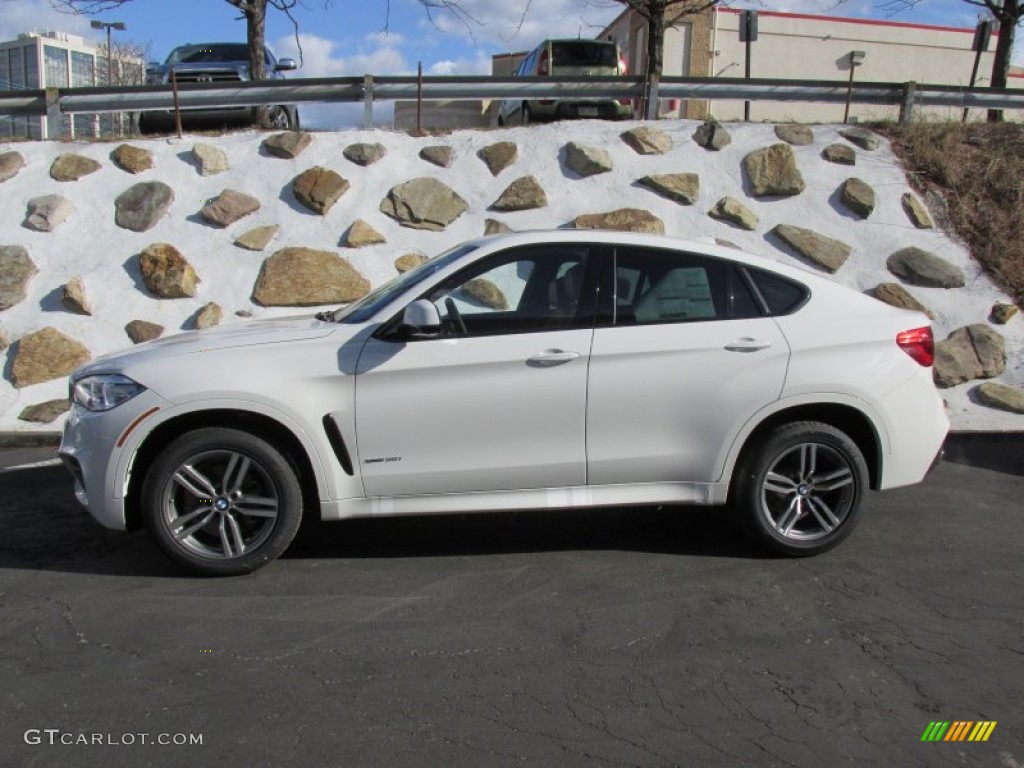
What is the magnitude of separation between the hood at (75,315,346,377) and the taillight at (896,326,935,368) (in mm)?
2873

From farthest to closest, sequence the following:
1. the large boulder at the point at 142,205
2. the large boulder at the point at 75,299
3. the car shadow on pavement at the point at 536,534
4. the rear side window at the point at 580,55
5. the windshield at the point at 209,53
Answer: the rear side window at the point at 580,55 < the windshield at the point at 209,53 < the large boulder at the point at 142,205 < the large boulder at the point at 75,299 < the car shadow on pavement at the point at 536,534

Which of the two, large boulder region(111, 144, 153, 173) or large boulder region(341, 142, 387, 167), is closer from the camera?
large boulder region(111, 144, 153, 173)

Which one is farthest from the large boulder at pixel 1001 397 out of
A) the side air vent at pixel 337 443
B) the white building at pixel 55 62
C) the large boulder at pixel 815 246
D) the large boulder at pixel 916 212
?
the white building at pixel 55 62

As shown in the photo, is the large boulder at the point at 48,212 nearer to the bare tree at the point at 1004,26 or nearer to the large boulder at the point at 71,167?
the large boulder at the point at 71,167

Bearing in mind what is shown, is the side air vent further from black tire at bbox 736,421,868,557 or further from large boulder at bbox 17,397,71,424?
large boulder at bbox 17,397,71,424

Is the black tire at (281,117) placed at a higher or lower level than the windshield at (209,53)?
lower

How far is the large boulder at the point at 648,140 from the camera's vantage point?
34.4 ft

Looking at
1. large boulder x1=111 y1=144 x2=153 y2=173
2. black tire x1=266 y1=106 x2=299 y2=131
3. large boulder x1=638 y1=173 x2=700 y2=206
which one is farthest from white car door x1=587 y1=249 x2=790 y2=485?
Answer: black tire x1=266 y1=106 x2=299 y2=131

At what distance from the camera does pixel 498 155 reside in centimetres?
1038

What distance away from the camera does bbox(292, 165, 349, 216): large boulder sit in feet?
32.0

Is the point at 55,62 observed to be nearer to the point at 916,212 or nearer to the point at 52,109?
the point at 52,109

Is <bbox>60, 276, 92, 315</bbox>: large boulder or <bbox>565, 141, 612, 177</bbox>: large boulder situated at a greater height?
<bbox>565, 141, 612, 177</bbox>: large boulder

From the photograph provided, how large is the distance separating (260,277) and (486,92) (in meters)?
3.84

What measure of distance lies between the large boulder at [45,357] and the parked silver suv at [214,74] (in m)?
3.97
